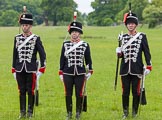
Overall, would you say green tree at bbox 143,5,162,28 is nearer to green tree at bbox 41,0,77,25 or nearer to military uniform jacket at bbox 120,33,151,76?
green tree at bbox 41,0,77,25

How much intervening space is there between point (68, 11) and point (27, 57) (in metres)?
98.6

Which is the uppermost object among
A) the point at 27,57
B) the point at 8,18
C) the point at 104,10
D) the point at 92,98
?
the point at 104,10

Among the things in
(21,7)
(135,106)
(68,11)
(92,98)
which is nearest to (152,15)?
(68,11)

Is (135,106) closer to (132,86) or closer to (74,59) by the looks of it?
(132,86)

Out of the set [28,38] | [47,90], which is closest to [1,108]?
[28,38]

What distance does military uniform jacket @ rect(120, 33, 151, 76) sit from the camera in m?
9.59

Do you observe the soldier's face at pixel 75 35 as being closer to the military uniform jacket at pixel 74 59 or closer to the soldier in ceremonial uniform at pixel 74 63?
the soldier in ceremonial uniform at pixel 74 63

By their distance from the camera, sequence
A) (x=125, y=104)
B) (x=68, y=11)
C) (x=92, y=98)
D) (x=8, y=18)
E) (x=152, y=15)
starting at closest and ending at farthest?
1. (x=125, y=104)
2. (x=92, y=98)
3. (x=152, y=15)
4. (x=68, y=11)
5. (x=8, y=18)

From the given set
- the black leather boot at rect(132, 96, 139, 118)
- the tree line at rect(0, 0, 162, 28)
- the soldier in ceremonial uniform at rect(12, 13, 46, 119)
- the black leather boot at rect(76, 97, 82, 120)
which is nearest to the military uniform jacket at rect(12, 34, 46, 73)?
the soldier in ceremonial uniform at rect(12, 13, 46, 119)

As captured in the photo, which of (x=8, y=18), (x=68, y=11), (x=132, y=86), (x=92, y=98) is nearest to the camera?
(x=132, y=86)

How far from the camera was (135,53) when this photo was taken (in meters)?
9.61

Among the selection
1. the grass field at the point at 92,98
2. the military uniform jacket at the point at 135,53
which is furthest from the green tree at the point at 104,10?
the military uniform jacket at the point at 135,53

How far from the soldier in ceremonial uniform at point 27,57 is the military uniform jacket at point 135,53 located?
1747 millimetres

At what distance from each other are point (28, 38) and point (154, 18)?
7365 cm
